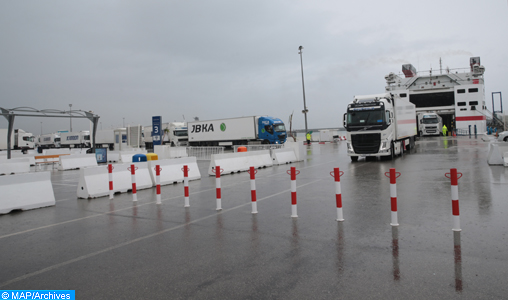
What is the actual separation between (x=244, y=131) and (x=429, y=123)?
82.1 ft

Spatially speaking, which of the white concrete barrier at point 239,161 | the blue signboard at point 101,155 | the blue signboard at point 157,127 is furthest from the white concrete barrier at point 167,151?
the white concrete barrier at point 239,161

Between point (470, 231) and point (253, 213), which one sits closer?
point (470, 231)

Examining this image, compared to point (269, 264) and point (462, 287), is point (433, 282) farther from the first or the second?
point (269, 264)

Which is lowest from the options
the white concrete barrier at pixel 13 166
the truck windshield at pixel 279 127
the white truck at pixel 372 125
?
the white concrete barrier at pixel 13 166

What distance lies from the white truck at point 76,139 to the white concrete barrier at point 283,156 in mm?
58112

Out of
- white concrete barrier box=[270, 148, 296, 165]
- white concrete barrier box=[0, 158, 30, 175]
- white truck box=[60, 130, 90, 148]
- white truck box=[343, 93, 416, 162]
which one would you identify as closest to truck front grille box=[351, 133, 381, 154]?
white truck box=[343, 93, 416, 162]

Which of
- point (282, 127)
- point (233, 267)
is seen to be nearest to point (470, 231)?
point (233, 267)

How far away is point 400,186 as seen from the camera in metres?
10.9

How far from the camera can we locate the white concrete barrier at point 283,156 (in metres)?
20.2

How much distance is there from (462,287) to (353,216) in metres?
3.46

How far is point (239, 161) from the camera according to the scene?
17.3 m

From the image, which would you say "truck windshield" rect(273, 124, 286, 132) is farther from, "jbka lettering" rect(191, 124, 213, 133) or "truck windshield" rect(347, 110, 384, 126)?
"truck windshield" rect(347, 110, 384, 126)

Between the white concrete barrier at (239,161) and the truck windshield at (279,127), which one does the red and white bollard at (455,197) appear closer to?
the white concrete barrier at (239,161)

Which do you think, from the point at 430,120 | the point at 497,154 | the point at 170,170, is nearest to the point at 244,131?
the point at 430,120
